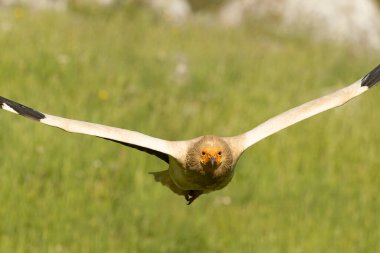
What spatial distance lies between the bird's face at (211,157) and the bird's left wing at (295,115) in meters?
0.26

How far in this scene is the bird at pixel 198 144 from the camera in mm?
5645

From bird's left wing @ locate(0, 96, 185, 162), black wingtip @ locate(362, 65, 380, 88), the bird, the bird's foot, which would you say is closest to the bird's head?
the bird

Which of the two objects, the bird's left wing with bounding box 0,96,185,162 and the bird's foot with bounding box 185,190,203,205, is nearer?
the bird's left wing with bounding box 0,96,185,162

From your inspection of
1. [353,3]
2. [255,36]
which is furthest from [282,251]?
[353,3]

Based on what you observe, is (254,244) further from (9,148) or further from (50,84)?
(50,84)

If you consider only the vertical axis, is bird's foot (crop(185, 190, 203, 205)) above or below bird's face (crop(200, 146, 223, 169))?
above

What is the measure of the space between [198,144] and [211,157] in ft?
0.62

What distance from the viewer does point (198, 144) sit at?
5.75 metres

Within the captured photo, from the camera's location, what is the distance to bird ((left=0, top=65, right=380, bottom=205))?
5645 mm

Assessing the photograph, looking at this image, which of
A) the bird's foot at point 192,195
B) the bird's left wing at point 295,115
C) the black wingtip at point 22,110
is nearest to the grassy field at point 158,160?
the bird's foot at point 192,195

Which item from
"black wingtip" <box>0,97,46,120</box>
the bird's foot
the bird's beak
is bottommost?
the bird's beak

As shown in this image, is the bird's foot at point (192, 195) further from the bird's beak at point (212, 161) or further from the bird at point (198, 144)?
the bird's beak at point (212, 161)

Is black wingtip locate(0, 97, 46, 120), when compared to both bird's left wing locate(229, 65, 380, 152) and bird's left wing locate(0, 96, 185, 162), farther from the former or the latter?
bird's left wing locate(229, 65, 380, 152)

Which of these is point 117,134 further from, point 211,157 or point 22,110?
point 22,110
